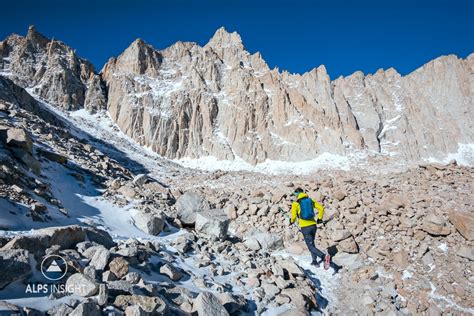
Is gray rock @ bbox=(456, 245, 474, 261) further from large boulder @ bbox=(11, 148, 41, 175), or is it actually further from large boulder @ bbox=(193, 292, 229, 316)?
large boulder @ bbox=(11, 148, 41, 175)

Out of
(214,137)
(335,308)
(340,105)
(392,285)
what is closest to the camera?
(335,308)

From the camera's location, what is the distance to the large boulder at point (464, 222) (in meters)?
10.6

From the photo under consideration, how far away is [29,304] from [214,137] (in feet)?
261

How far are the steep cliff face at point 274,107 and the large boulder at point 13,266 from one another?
240 feet

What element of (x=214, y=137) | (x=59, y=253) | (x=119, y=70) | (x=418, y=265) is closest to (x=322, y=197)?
(x=418, y=265)

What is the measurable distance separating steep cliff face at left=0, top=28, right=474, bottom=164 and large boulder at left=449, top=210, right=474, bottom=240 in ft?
219

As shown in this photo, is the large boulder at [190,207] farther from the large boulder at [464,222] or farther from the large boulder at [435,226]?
the large boulder at [464,222]

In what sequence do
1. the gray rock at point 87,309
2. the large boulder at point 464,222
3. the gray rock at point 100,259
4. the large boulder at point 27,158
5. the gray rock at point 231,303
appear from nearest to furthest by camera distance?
the gray rock at point 87,309 → the gray rock at point 100,259 → the gray rock at point 231,303 → the large boulder at point 464,222 → the large boulder at point 27,158

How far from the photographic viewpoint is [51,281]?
520 centimetres

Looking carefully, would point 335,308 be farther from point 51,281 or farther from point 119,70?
point 119,70

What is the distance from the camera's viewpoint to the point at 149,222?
34.0 ft

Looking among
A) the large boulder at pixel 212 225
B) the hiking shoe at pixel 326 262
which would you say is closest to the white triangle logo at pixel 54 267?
the large boulder at pixel 212 225

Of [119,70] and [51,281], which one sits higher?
[119,70]

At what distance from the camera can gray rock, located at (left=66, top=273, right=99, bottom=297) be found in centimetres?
502
